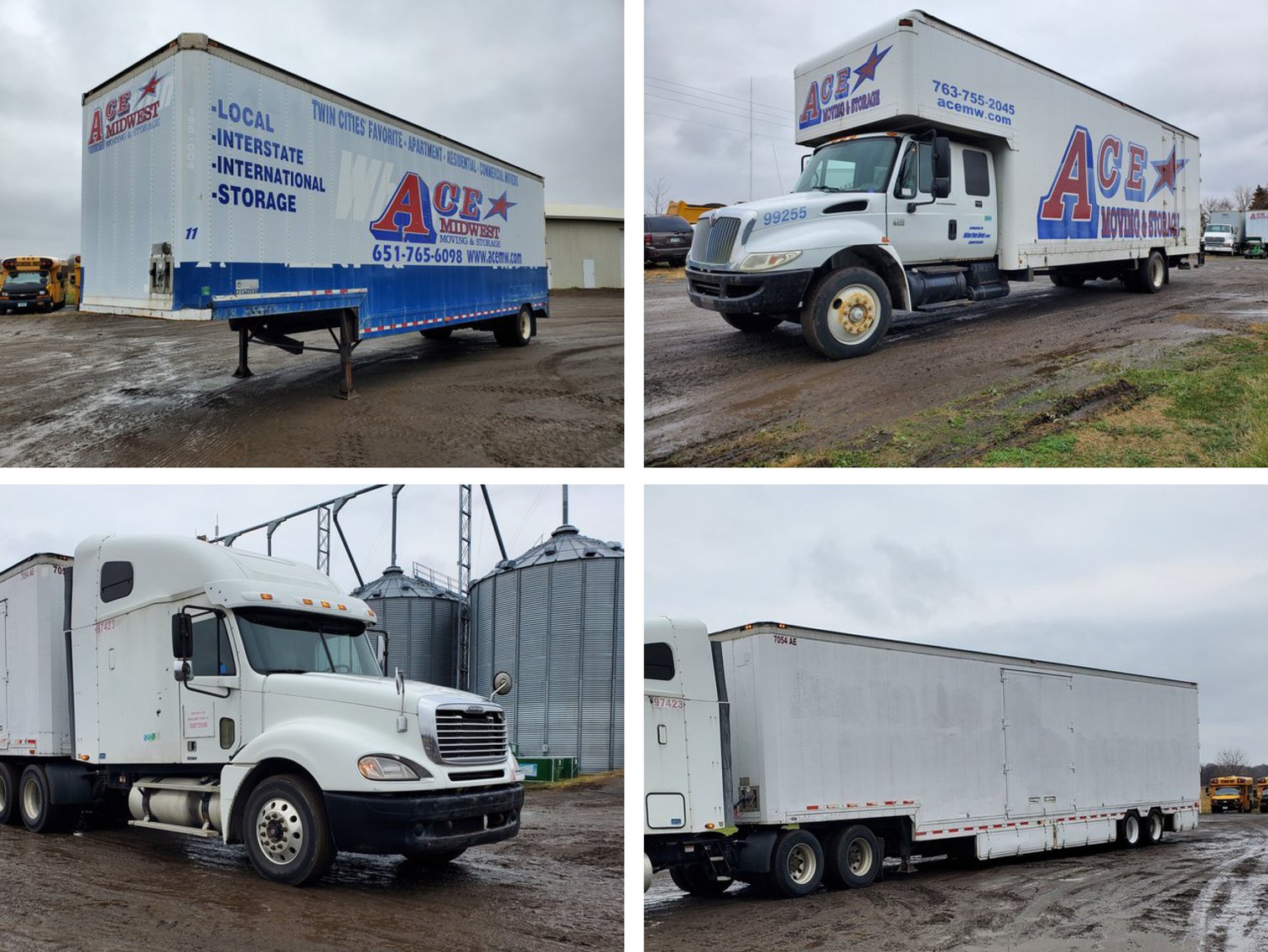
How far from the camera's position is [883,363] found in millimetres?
10992

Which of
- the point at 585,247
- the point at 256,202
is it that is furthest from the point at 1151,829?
the point at 585,247

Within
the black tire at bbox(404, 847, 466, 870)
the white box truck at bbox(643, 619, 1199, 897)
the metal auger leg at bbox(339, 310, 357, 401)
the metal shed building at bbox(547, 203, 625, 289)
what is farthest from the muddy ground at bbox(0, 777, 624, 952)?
the metal shed building at bbox(547, 203, 625, 289)

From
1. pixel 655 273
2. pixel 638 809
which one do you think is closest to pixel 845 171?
pixel 638 809

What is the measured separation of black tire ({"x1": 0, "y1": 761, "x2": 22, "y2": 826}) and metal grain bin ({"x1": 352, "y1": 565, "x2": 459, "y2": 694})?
40.4 feet

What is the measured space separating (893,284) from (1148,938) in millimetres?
7150

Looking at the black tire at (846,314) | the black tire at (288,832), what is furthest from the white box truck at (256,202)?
the black tire at (846,314)

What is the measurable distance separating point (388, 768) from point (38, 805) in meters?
5.50

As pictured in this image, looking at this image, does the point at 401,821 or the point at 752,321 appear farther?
the point at 752,321

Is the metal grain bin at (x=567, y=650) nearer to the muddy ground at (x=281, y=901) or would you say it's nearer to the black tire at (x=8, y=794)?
the muddy ground at (x=281, y=901)

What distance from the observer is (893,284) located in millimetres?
11516

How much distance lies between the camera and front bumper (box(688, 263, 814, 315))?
34.4ft

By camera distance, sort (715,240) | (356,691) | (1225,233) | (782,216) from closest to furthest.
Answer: (356,691) → (782,216) → (715,240) → (1225,233)

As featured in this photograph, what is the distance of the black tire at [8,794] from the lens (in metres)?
10.5

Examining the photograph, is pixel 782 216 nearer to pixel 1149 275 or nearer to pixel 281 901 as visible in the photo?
pixel 281 901
